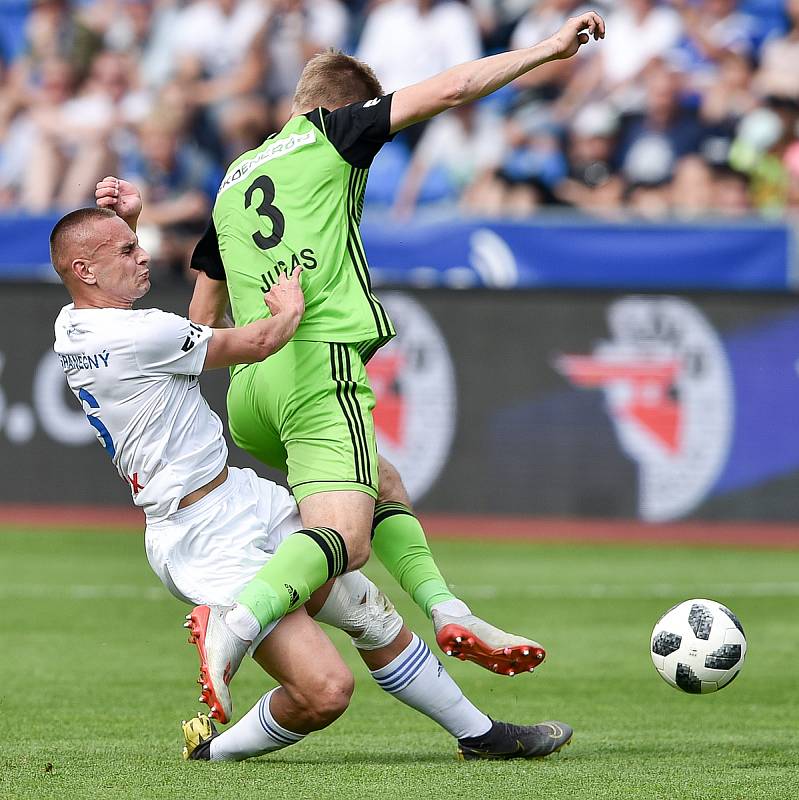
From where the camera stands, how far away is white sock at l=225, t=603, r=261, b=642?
496 cm

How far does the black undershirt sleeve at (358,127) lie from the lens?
5.39 meters

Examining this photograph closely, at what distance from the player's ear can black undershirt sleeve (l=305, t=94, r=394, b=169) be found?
0.93 metres

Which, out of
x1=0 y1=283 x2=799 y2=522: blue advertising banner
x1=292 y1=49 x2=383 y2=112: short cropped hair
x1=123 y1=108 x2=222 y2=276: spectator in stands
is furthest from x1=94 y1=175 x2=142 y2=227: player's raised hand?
x1=123 y1=108 x2=222 y2=276: spectator in stands

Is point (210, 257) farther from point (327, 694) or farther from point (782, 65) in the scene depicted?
point (782, 65)

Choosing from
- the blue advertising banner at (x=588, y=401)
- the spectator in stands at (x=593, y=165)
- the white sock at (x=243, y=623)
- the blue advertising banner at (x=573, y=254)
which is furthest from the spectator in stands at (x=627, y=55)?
the white sock at (x=243, y=623)

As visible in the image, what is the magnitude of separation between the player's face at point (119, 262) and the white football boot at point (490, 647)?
151cm

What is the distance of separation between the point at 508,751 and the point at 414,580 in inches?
26.8

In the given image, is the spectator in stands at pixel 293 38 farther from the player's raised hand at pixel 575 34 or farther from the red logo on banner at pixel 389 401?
the player's raised hand at pixel 575 34

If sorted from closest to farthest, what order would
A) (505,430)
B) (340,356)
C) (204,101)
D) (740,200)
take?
(340,356) < (505,430) < (740,200) < (204,101)

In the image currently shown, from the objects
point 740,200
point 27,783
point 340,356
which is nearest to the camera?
point 27,783

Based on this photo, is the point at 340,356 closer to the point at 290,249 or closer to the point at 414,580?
the point at 290,249

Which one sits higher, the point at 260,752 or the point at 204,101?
the point at 204,101

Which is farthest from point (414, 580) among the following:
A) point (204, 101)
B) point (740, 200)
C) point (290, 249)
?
point (204, 101)

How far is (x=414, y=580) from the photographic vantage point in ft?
18.4
